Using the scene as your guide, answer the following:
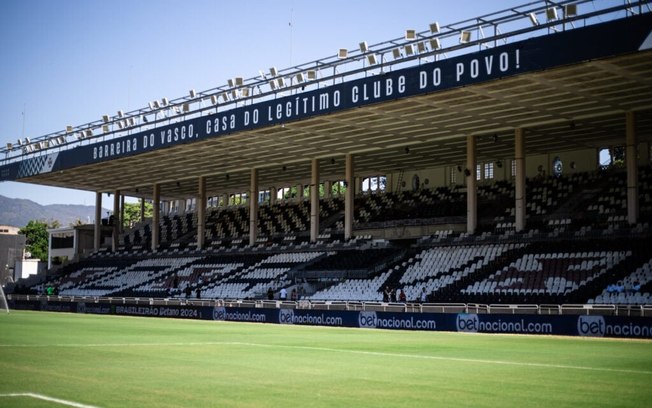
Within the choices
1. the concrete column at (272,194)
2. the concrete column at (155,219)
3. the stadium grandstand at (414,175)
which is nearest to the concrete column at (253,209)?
the stadium grandstand at (414,175)

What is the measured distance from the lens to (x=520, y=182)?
45.6 metres

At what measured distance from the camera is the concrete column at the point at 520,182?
45562 mm

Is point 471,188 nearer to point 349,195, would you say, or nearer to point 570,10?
point 349,195

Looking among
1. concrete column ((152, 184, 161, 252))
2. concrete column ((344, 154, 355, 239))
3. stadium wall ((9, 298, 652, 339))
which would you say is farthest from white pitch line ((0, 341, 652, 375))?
concrete column ((152, 184, 161, 252))

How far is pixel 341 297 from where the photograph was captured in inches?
1826

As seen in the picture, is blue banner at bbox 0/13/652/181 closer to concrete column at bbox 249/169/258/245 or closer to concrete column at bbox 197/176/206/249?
concrete column at bbox 249/169/258/245

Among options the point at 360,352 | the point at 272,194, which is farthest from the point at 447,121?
the point at 272,194

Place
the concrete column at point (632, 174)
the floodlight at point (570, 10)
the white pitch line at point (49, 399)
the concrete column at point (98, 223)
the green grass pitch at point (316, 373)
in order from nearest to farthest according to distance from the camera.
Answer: the white pitch line at point (49, 399) < the green grass pitch at point (316, 373) < the floodlight at point (570, 10) < the concrete column at point (632, 174) < the concrete column at point (98, 223)

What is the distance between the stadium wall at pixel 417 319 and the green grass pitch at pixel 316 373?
5161 millimetres

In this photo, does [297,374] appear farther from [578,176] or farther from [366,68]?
[578,176]

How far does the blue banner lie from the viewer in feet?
99.1

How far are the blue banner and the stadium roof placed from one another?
0.06 m

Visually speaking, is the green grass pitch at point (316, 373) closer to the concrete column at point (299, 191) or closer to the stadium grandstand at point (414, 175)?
the stadium grandstand at point (414, 175)

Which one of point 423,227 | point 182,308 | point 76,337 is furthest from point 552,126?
point 76,337
